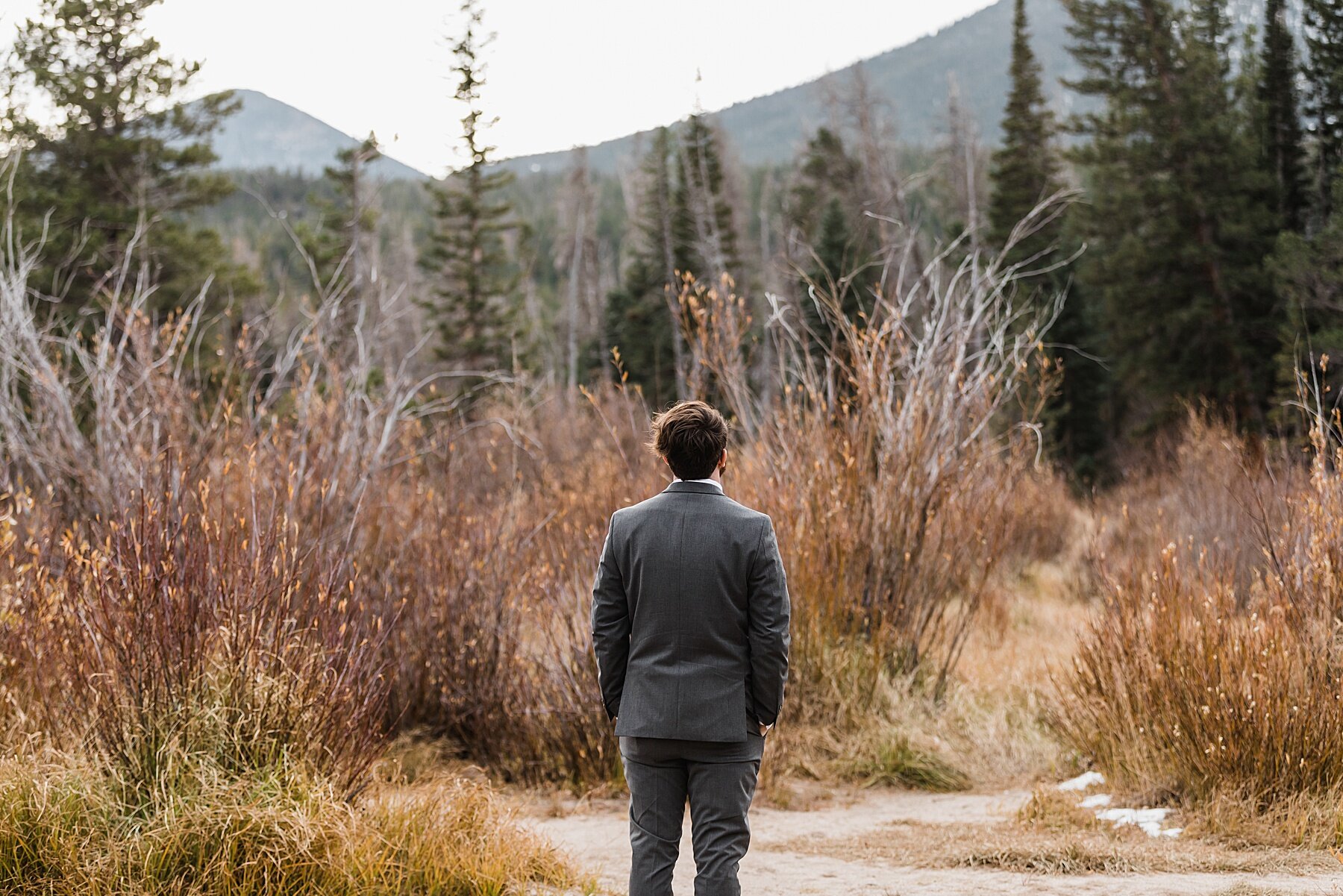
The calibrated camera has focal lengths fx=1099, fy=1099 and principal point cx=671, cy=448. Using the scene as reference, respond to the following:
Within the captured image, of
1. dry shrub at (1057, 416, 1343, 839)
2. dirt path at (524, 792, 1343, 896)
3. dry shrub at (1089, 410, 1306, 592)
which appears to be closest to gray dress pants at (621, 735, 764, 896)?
dirt path at (524, 792, 1343, 896)

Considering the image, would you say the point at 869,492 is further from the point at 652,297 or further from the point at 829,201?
the point at 652,297

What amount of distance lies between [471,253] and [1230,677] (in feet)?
94.0

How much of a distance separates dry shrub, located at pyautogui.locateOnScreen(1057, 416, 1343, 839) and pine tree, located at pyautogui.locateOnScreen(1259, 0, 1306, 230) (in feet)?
72.9

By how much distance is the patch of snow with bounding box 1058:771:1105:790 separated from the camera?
19.2ft

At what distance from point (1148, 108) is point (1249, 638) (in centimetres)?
2400

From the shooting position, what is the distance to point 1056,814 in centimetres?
533

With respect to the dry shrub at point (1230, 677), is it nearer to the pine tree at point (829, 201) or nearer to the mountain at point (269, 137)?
the mountain at point (269, 137)

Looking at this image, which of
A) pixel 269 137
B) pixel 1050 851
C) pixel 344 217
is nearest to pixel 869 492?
pixel 1050 851

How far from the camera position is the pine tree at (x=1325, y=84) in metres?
21.9

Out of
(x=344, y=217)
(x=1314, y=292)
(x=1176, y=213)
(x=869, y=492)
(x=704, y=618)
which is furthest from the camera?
(x=344, y=217)

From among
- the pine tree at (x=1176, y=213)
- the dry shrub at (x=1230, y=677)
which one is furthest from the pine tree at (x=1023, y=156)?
the dry shrub at (x=1230, y=677)

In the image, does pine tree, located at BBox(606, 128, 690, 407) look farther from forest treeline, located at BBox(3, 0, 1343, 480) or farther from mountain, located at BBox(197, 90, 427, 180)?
mountain, located at BBox(197, 90, 427, 180)

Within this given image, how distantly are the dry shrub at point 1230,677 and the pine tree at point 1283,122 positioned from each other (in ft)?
72.9

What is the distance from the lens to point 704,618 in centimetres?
328
